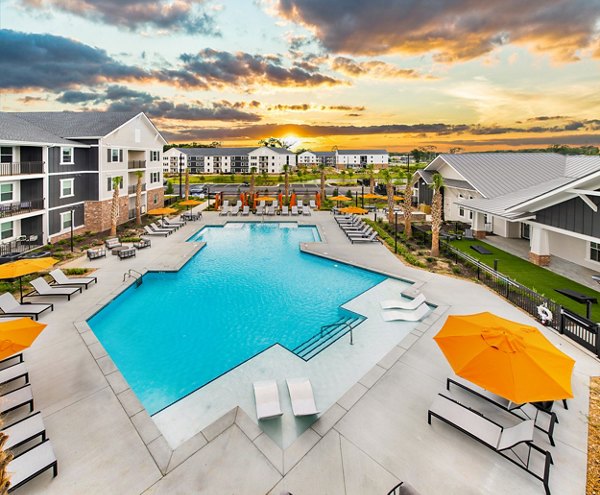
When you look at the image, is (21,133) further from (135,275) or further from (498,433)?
(498,433)

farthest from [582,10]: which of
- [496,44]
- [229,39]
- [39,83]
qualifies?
[39,83]

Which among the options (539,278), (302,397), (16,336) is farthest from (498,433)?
(539,278)

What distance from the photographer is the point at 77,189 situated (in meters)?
27.3

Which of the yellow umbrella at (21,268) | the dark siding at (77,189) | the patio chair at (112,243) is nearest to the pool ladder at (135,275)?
the yellow umbrella at (21,268)

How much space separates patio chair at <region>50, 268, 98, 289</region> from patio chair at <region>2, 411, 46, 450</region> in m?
10.2

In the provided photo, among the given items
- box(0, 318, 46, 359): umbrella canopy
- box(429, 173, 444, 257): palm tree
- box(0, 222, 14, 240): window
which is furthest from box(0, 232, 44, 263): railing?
box(429, 173, 444, 257): palm tree

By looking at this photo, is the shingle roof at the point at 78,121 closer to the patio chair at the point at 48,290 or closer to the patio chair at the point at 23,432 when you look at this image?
the patio chair at the point at 48,290

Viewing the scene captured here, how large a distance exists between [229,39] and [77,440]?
131ft

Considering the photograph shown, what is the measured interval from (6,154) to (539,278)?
33.8m

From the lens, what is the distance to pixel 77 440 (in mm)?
6691

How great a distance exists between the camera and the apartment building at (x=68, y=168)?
21.8 meters

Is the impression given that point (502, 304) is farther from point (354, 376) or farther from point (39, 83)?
point (39, 83)

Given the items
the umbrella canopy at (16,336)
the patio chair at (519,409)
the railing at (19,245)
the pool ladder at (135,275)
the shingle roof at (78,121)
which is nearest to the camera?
the patio chair at (519,409)

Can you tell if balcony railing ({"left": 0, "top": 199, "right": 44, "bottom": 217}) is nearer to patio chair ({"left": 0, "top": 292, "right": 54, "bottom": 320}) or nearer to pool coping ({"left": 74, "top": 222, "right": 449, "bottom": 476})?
patio chair ({"left": 0, "top": 292, "right": 54, "bottom": 320})
